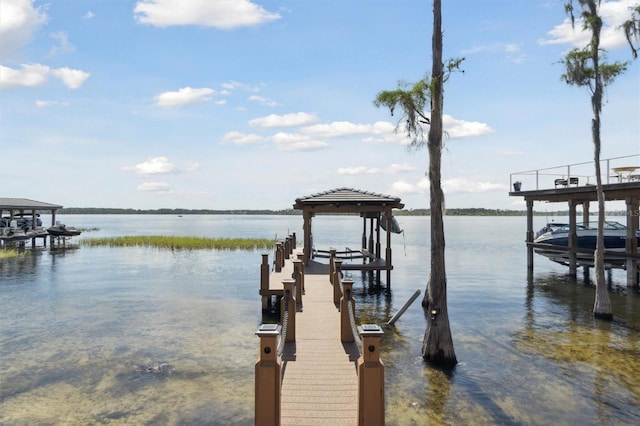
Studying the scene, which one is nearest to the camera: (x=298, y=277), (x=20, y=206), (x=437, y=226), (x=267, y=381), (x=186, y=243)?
(x=267, y=381)

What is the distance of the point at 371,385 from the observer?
6496 mm

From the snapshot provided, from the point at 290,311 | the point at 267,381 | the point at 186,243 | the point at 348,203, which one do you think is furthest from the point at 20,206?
the point at 267,381

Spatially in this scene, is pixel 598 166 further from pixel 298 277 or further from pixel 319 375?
pixel 319 375

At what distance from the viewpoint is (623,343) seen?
44.8 feet

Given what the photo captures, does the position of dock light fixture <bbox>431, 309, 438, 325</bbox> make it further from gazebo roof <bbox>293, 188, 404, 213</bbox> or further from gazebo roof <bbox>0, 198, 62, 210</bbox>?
gazebo roof <bbox>0, 198, 62, 210</bbox>

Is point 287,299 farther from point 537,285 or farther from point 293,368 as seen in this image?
point 537,285

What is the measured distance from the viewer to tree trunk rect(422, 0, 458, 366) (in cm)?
1156

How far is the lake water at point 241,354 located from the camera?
921 cm

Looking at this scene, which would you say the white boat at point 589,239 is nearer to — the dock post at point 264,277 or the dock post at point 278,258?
the dock post at point 278,258

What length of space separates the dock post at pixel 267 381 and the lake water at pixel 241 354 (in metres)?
2.56

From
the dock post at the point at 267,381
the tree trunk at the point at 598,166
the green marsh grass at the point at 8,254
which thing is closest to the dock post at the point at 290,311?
the dock post at the point at 267,381

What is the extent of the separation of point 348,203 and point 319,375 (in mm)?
12939

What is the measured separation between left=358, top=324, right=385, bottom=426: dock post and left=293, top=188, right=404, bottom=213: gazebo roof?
14.2 m

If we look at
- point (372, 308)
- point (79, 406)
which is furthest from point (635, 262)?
point (79, 406)
